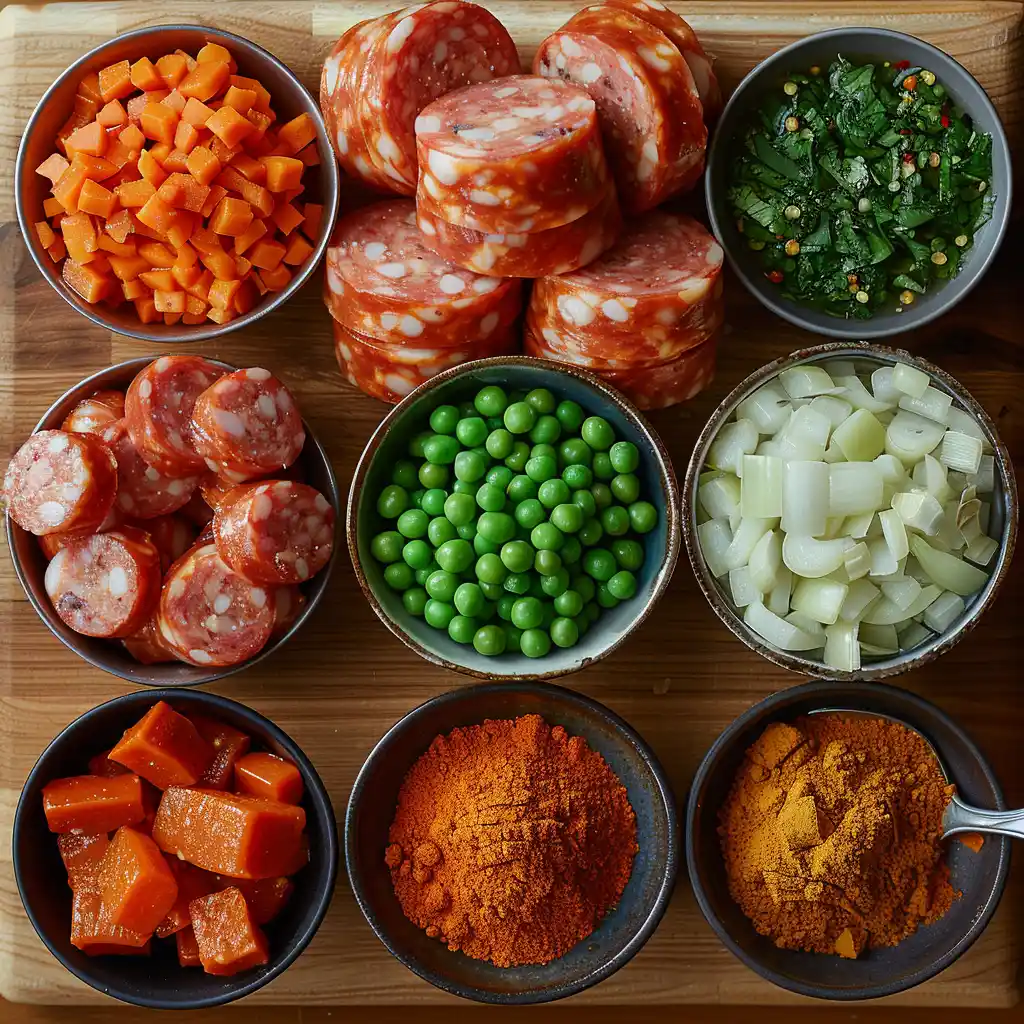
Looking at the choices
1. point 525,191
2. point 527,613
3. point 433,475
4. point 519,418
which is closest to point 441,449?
point 433,475

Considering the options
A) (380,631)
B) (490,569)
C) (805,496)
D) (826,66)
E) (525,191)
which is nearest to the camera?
(525,191)

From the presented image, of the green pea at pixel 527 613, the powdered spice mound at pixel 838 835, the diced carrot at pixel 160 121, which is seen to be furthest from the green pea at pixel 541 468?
the diced carrot at pixel 160 121

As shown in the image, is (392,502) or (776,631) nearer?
(776,631)

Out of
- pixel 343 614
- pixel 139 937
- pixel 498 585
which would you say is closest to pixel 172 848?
pixel 139 937

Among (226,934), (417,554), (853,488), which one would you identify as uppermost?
(853,488)

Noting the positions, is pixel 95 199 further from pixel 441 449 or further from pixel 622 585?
pixel 622 585

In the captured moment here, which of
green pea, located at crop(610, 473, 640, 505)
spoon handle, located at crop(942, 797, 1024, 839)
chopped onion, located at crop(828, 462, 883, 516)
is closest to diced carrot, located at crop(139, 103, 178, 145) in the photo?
green pea, located at crop(610, 473, 640, 505)

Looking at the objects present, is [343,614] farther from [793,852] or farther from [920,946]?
[920,946]
